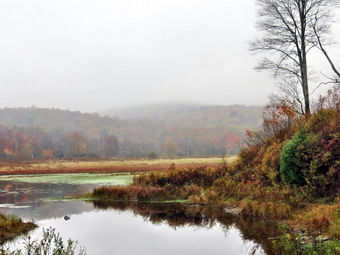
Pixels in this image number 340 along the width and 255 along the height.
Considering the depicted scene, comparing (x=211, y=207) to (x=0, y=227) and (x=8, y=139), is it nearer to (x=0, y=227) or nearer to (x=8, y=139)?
(x=0, y=227)

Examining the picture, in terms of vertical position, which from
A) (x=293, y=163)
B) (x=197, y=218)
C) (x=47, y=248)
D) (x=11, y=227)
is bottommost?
(x=197, y=218)

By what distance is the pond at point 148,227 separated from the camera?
47.0 feet

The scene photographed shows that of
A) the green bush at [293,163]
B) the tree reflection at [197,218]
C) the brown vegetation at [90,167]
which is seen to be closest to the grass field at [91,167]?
the brown vegetation at [90,167]

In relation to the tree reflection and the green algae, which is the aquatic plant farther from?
the green algae

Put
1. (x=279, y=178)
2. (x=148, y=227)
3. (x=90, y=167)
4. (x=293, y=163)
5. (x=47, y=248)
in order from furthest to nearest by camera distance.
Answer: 1. (x=90, y=167)
2. (x=279, y=178)
3. (x=293, y=163)
4. (x=148, y=227)
5. (x=47, y=248)

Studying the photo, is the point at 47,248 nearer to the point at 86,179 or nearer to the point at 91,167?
the point at 86,179

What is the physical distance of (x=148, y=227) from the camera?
1811cm

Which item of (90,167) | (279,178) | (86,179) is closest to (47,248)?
(279,178)

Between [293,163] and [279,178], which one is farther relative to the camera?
[279,178]

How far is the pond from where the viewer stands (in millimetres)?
14328

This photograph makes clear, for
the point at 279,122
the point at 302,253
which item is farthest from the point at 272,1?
the point at 302,253

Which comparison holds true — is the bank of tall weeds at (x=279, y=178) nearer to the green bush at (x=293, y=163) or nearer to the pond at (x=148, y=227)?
the green bush at (x=293, y=163)

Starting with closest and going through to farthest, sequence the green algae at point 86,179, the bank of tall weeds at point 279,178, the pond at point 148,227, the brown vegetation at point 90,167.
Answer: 1. the pond at point 148,227
2. the bank of tall weeds at point 279,178
3. the green algae at point 86,179
4. the brown vegetation at point 90,167

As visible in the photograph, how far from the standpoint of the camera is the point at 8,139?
18088 cm
